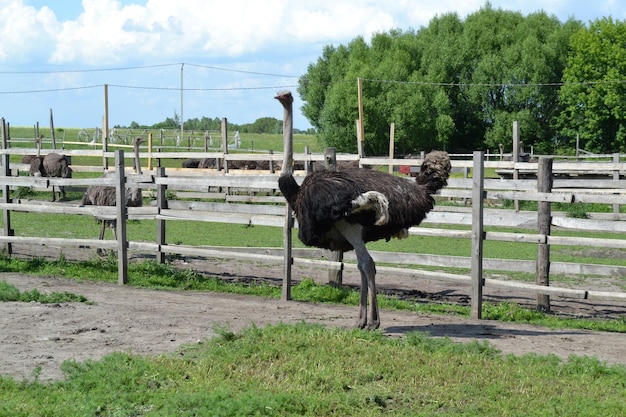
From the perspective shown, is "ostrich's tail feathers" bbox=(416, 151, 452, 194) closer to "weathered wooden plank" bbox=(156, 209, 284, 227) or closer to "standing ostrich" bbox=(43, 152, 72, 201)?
"weathered wooden plank" bbox=(156, 209, 284, 227)

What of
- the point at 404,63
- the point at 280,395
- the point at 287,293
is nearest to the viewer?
the point at 280,395

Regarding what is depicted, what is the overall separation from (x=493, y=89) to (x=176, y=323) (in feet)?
148

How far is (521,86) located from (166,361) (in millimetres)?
45894

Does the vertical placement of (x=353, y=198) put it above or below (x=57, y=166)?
above

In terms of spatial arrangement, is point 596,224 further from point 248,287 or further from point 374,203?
point 248,287

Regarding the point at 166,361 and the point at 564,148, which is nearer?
the point at 166,361

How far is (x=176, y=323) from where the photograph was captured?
8.02 metres

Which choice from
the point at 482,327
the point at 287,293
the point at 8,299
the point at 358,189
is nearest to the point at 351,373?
the point at 358,189

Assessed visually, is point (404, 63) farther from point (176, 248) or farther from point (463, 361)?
point (463, 361)

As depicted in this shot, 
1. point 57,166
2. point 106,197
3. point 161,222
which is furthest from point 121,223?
point 57,166

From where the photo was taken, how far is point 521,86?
163ft

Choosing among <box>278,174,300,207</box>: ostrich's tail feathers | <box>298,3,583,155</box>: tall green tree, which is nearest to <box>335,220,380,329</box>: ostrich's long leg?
<box>278,174,300,207</box>: ostrich's tail feathers

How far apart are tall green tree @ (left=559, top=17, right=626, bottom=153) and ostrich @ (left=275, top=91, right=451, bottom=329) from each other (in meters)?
43.9

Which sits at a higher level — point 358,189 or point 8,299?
point 358,189
